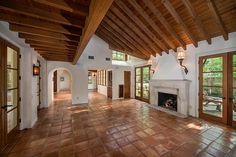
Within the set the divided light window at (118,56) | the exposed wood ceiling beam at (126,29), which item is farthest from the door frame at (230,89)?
the divided light window at (118,56)

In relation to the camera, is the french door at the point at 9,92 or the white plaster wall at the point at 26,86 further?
the white plaster wall at the point at 26,86

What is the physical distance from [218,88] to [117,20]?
170 inches

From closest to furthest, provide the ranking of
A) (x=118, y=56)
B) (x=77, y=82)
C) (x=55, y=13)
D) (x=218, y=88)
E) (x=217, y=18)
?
(x=55, y=13)
(x=217, y=18)
(x=218, y=88)
(x=77, y=82)
(x=118, y=56)

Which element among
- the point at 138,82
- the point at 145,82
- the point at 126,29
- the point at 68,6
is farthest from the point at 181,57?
the point at 68,6

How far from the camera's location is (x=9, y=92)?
108 inches

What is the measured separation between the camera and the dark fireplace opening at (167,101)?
5.49 metres

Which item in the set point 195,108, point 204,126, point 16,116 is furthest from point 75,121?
point 195,108

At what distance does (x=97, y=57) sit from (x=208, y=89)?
5.86 metres

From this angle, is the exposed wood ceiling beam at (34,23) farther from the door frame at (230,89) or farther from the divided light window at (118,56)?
the divided light window at (118,56)

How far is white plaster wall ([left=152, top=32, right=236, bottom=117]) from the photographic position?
3628mm

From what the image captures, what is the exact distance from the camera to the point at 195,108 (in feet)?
14.5

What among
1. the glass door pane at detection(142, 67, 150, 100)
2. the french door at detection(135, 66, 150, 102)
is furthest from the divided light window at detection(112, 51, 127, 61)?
the glass door pane at detection(142, 67, 150, 100)

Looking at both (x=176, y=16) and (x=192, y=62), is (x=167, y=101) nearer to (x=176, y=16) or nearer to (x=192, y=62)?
(x=192, y=62)

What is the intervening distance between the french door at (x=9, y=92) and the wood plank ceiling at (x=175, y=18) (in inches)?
123
